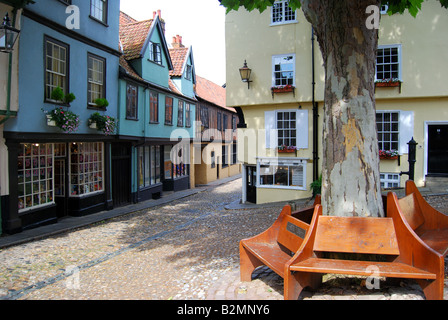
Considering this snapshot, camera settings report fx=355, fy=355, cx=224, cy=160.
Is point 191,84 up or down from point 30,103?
up

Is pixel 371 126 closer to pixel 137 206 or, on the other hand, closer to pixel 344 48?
pixel 344 48

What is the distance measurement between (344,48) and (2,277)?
6.58 metres

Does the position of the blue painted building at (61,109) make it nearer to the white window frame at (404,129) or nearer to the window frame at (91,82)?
the window frame at (91,82)

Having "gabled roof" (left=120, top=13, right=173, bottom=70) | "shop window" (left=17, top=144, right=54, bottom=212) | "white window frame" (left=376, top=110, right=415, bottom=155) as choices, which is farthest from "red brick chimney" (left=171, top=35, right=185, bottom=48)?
"white window frame" (left=376, top=110, right=415, bottom=155)

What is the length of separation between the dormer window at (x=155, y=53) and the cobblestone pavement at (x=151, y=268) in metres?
11.1

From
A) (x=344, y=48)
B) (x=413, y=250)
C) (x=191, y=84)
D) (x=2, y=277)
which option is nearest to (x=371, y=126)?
(x=344, y=48)

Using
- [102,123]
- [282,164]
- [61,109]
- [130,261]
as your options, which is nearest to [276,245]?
[130,261]

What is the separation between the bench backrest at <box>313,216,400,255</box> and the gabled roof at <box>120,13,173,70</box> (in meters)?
15.8

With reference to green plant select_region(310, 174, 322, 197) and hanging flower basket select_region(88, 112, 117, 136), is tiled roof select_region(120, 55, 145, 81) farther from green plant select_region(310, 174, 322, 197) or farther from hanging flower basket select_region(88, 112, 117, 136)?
green plant select_region(310, 174, 322, 197)

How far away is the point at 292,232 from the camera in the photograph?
454 centimetres

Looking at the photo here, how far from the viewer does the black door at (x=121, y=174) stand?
16.2 meters

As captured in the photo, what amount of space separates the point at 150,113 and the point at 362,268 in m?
16.5

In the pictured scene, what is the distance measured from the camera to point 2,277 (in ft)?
20.2

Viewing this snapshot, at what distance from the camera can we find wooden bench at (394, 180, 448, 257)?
15.8ft
